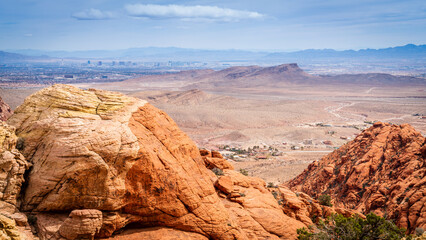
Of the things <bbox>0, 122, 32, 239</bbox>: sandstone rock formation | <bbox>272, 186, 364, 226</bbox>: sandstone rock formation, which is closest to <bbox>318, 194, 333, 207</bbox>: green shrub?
<bbox>272, 186, 364, 226</bbox>: sandstone rock formation

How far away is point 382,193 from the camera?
21438 millimetres

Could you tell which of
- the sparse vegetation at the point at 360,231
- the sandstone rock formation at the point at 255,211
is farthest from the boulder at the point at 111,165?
the sparse vegetation at the point at 360,231

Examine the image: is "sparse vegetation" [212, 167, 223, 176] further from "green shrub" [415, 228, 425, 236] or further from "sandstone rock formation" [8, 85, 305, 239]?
"green shrub" [415, 228, 425, 236]

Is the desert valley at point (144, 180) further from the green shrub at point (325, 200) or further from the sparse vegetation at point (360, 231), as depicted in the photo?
the sparse vegetation at point (360, 231)

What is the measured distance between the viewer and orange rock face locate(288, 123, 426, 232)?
60.4ft

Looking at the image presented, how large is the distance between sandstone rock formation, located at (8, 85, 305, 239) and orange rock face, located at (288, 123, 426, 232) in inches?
382

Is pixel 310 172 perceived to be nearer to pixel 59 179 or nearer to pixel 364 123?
pixel 59 179

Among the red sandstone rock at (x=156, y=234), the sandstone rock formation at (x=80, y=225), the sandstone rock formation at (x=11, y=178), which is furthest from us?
the red sandstone rock at (x=156, y=234)

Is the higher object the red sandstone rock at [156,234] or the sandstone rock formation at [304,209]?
the red sandstone rock at [156,234]

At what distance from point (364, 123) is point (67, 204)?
92119 mm

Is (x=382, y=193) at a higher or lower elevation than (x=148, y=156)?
lower

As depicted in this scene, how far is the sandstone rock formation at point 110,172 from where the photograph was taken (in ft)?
33.5

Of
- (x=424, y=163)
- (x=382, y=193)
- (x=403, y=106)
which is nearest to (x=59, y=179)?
(x=382, y=193)

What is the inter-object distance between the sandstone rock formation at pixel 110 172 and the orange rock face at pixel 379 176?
9.70 metres
